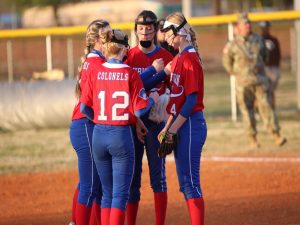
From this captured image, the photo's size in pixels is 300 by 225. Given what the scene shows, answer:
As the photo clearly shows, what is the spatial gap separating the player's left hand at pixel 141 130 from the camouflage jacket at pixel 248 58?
22.2ft

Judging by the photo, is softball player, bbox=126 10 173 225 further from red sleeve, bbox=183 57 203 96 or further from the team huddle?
red sleeve, bbox=183 57 203 96

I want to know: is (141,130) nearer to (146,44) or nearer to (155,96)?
(155,96)

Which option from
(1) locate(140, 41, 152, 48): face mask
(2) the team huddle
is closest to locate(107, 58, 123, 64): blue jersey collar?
(2) the team huddle

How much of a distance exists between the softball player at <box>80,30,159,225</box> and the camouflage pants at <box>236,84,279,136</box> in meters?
7.36

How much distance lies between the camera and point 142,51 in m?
7.76

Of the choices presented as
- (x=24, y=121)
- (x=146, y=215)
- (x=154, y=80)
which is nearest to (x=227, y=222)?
(x=146, y=215)

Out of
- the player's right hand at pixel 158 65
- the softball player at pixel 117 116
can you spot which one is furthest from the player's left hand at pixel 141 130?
the player's right hand at pixel 158 65

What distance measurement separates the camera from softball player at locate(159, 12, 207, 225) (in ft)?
23.0

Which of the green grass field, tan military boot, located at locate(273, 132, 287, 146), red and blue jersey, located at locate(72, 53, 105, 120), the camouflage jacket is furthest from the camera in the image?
tan military boot, located at locate(273, 132, 287, 146)

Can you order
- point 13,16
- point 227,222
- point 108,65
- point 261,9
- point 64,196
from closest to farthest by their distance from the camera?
1. point 108,65
2. point 227,222
3. point 64,196
4. point 261,9
5. point 13,16

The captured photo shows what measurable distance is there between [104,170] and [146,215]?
2.37 metres

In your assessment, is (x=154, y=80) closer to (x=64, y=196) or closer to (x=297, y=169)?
(x=64, y=196)

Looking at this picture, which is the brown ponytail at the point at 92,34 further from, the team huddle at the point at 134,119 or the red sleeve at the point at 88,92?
the red sleeve at the point at 88,92

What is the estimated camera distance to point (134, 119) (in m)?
6.97
